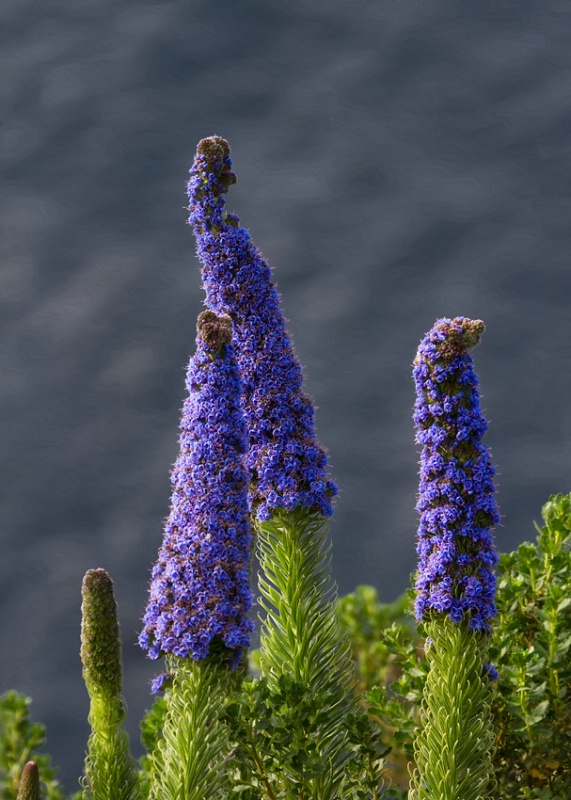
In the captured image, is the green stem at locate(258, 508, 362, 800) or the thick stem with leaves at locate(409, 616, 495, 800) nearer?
the thick stem with leaves at locate(409, 616, 495, 800)

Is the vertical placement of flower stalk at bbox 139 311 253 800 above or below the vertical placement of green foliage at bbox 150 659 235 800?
above

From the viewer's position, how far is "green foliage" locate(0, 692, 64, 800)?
8.85m

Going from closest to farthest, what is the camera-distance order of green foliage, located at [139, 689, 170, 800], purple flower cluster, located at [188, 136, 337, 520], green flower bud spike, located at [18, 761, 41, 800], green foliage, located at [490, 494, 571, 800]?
1. green flower bud spike, located at [18, 761, 41, 800]
2. purple flower cluster, located at [188, 136, 337, 520]
3. green foliage, located at [490, 494, 571, 800]
4. green foliage, located at [139, 689, 170, 800]

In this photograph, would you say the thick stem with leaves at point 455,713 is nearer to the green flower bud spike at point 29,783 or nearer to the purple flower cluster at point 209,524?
the purple flower cluster at point 209,524

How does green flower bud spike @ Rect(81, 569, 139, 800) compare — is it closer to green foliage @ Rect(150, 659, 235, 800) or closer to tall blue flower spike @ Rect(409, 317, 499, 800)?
green foliage @ Rect(150, 659, 235, 800)

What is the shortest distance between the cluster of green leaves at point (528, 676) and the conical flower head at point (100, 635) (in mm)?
1680

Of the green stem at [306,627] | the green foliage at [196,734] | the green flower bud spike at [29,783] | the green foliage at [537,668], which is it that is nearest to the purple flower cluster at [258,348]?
the green stem at [306,627]

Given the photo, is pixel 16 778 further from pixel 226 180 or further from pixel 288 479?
pixel 226 180

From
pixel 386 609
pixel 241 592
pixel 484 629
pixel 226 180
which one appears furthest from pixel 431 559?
pixel 386 609

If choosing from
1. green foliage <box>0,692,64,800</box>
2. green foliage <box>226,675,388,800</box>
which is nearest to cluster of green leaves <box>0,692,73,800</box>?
green foliage <box>0,692,64,800</box>

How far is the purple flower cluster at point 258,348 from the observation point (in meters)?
7.23

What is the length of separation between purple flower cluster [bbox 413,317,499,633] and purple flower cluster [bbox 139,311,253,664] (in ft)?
2.82

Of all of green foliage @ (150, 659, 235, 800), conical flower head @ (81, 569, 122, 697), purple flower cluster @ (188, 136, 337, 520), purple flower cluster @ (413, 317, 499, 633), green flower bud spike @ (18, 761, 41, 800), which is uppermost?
purple flower cluster @ (188, 136, 337, 520)

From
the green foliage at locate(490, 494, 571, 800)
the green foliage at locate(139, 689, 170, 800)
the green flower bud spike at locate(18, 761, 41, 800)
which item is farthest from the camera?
the green foliage at locate(139, 689, 170, 800)
